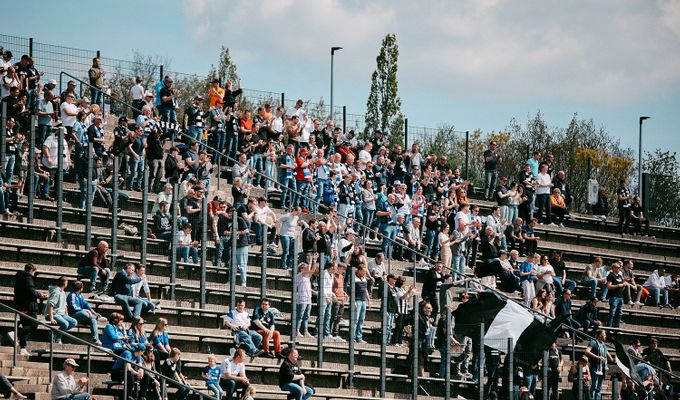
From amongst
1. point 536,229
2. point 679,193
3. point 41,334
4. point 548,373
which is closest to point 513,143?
point 679,193

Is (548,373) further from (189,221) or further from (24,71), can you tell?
(24,71)

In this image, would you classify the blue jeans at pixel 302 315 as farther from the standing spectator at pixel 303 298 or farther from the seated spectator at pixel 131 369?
the seated spectator at pixel 131 369

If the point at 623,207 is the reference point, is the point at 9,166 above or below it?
above

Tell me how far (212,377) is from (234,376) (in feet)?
1.37

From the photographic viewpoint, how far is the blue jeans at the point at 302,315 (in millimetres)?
27500

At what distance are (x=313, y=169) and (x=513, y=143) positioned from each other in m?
37.4

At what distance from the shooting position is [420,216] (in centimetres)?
3541

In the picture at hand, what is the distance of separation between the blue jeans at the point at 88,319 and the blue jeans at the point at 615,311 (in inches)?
580

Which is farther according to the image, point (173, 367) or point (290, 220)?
point (290, 220)

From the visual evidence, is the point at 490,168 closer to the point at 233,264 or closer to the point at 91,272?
the point at 233,264

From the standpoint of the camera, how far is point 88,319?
24.4m

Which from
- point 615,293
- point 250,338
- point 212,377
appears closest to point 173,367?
point 212,377

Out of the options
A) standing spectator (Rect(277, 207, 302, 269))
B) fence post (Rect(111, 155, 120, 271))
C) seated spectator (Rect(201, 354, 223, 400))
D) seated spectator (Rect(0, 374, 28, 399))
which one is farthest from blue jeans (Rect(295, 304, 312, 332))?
seated spectator (Rect(0, 374, 28, 399))

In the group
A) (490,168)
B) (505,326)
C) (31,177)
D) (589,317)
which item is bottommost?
(589,317)
